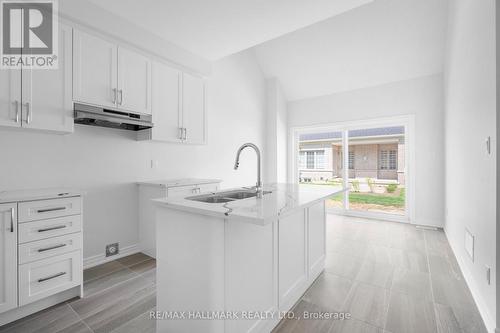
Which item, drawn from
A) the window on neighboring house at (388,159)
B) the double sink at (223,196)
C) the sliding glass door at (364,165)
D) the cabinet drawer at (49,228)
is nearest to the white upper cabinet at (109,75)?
the cabinet drawer at (49,228)

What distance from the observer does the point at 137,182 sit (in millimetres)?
2932

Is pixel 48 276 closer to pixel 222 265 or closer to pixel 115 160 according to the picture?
pixel 115 160

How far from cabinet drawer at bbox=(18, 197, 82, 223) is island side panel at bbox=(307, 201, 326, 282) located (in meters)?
1.93

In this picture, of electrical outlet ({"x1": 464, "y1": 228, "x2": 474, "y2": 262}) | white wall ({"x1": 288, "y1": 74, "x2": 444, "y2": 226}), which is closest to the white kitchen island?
electrical outlet ({"x1": 464, "y1": 228, "x2": 474, "y2": 262})

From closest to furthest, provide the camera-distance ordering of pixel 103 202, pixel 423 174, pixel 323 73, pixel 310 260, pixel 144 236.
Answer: pixel 310 260, pixel 103 202, pixel 144 236, pixel 423 174, pixel 323 73

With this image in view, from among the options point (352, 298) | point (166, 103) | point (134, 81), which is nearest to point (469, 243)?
point (352, 298)

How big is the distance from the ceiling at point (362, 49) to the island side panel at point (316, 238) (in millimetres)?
3188

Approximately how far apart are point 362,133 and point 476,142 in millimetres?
2950

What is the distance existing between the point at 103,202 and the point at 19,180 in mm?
746

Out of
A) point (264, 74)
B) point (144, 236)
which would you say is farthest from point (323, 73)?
point (144, 236)

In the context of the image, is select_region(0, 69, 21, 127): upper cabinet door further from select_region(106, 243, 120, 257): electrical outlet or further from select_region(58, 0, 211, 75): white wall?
select_region(106, 243, 120, 257): electrical outlet

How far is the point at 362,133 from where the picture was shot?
4.77 meters

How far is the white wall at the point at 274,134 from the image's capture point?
A: 518 centimetres

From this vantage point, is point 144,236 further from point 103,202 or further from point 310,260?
point 310,260
